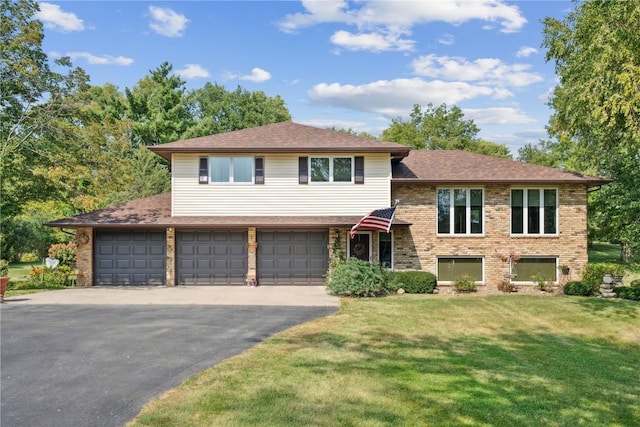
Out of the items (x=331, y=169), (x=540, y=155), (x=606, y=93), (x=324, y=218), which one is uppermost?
(x=540, y=155)

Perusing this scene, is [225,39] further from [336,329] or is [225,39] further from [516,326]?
[516,326]

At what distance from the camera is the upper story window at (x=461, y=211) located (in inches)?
755

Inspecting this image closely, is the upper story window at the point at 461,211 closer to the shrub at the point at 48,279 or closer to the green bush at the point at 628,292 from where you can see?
the green bush at the point at 628,292

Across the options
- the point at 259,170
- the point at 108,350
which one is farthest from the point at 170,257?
the point at 108,350

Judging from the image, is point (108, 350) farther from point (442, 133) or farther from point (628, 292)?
point (442, 133)

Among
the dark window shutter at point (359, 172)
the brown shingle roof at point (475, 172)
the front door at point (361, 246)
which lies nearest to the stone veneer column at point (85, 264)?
the front door at point (361, 246)

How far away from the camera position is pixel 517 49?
70.8 ft

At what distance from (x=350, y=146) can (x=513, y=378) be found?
1240 centimetres

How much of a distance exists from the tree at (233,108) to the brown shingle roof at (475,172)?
76.6 ft

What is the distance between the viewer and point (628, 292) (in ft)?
53.6

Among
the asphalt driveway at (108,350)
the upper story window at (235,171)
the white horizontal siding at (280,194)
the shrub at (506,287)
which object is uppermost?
the upper story window at (235,171)

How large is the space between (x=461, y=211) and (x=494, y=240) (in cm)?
180

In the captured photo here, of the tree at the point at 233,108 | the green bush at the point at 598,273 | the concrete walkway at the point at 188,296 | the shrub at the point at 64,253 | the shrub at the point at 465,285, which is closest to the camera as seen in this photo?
the concrete walkway at the point at 188,296

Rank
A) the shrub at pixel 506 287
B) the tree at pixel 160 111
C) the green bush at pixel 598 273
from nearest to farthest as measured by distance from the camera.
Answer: the green bush at pixel 598 273
the shrub at pixel 506 287
the tree at pixel 160 111
